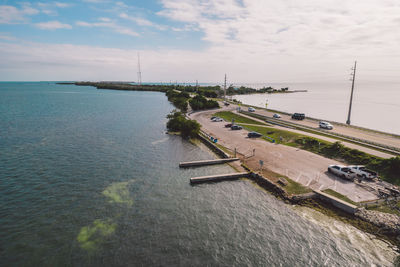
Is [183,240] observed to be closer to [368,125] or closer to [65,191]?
[65,191]

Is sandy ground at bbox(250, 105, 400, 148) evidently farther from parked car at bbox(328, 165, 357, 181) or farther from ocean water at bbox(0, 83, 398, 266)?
ocean water at bbox(0, 83, 398, 266)

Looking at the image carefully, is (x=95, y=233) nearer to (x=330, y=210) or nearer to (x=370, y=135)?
(x=330, y=210)

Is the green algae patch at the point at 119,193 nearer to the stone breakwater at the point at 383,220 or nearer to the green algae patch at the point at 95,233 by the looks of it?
the green algae patch at the point at 95,233

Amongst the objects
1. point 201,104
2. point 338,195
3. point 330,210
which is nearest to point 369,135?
point 338,195

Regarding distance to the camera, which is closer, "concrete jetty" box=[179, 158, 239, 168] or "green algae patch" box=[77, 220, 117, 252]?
"green algae patch" box=[77, 220, 117, 252]

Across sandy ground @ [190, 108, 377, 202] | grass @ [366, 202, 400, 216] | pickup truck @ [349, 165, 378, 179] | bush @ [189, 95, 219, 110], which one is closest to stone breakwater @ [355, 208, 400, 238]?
grass @ [366, 202, 400, 216]

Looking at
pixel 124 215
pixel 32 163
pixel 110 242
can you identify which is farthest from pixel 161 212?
pixel 32 163
